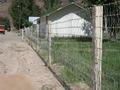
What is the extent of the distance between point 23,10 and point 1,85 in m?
81.8

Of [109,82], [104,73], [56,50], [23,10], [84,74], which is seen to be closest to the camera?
[109,82]

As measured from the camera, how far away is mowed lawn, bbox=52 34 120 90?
307 inches

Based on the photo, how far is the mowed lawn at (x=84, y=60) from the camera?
7.79m

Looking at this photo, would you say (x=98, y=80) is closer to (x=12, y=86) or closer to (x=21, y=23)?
(x=12, y=86)

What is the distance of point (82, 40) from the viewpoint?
991 centimetres

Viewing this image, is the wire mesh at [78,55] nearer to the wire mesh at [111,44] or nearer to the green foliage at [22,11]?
the wire mesh at [111,44]

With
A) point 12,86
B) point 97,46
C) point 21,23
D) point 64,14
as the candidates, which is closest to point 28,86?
point 12,86

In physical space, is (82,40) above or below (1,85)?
above

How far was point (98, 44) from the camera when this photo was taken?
7434mm

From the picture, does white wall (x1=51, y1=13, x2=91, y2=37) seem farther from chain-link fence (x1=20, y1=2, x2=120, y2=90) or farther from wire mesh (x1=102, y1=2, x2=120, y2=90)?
wire mesh (x1=102, y1=2, x2=120, y2=90)

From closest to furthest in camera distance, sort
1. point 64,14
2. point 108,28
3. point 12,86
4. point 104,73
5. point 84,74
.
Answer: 1. point 108,28
2. point 104,73
3. point 84,74
4. point 12,86
5. point 64,14

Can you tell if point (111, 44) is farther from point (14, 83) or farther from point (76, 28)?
point (76, 28)

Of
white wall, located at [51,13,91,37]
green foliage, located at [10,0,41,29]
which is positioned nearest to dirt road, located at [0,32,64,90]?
white wall, located at [51,13,91,37]

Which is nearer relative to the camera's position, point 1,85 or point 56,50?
point 1,85
